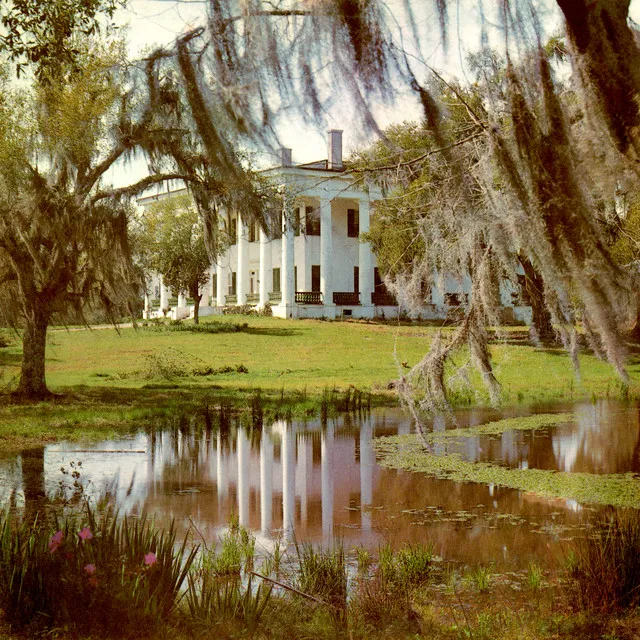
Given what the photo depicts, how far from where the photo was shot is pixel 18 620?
154 inches

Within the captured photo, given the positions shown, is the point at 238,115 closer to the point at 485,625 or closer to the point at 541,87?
the point at 541,87

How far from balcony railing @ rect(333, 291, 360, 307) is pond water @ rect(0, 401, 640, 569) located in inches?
424

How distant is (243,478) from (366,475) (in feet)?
3.93

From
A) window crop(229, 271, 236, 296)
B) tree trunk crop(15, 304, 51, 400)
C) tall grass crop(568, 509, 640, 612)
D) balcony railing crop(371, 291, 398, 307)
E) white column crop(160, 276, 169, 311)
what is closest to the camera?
tall grass crop(568, 509, 640, 612)

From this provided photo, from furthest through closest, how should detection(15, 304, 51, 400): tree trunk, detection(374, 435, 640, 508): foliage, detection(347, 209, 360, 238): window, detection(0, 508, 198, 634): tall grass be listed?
detection(347, 209, 360, 238): window, detection(15, 304, 51, 400): tree trunk, detection(374, 435, 640, 508): foliage, detection(0, 508, 198, 634): tall grass

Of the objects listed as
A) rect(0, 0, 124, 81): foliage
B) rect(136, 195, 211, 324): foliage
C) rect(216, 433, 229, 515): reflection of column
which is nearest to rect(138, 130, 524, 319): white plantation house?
rect(136, 195, 211, 324): foliage

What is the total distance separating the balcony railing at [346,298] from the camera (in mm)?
24252

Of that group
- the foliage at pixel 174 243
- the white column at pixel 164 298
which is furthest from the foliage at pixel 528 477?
the white column at pixel 164 298

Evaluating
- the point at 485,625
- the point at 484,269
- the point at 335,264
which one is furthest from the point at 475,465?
the point at 335,264

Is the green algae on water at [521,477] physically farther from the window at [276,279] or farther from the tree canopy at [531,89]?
the window at [276,279]

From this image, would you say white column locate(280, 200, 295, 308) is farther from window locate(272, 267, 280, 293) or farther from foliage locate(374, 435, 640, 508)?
foliage locate(374, 435, 640, 508)

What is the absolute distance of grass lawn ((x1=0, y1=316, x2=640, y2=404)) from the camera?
56.0 feet

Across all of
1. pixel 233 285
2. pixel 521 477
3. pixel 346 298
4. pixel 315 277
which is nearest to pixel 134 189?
pixel 521 477

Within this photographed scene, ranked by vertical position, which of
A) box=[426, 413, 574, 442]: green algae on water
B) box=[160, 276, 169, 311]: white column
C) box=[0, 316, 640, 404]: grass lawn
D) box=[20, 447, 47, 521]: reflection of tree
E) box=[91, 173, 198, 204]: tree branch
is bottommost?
box=[20, 447, 47, 521]: reflection of tree
